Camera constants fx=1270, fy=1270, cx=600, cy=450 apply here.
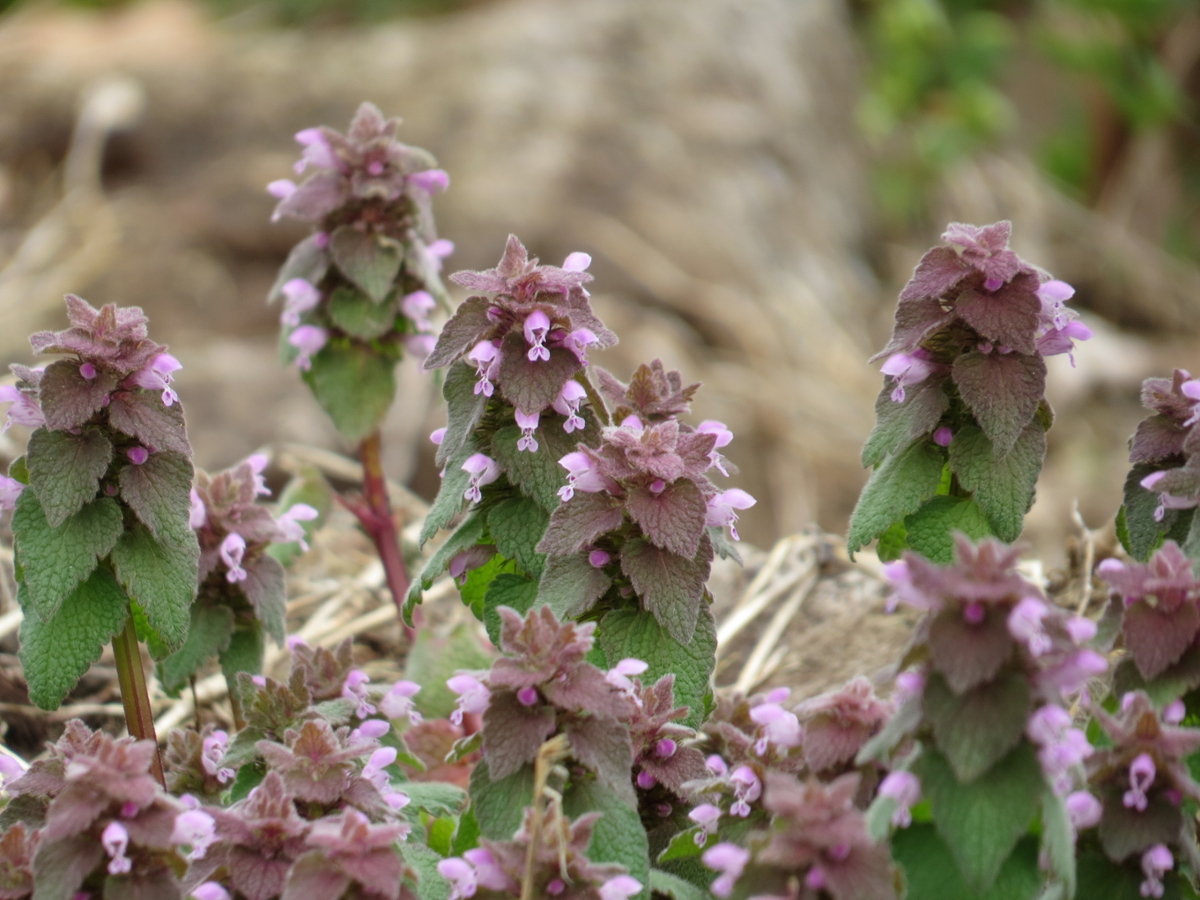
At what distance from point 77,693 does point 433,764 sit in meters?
0.89

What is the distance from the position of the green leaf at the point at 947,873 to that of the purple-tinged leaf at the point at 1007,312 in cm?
60

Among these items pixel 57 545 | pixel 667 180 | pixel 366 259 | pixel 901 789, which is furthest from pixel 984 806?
pixel 667 180

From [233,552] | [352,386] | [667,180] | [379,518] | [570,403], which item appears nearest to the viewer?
[570,403]

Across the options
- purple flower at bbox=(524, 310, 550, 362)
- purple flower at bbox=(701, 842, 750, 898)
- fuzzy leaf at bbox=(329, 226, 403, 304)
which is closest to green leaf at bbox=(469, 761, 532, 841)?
purple flower at bbox=(701, 842, 750, 898)

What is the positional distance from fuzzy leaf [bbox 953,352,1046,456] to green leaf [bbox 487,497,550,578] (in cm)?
56

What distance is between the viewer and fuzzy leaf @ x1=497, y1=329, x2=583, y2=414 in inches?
60.7

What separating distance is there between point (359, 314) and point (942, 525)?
1109 millimetres

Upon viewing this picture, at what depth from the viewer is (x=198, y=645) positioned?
190 centimetres

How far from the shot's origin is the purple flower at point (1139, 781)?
4.02 ft

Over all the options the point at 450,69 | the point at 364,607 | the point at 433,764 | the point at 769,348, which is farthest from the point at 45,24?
the point at 433,764

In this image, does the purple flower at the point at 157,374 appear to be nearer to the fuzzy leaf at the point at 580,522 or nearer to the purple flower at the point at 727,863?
the fuzzy leaf at the point at 580,522

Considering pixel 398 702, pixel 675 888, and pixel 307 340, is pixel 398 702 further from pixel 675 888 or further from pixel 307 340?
pixel 307 340

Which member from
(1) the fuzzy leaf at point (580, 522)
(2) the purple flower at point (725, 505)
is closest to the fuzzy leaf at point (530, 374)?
(1) the fuzzy leaf at point (580, 522)

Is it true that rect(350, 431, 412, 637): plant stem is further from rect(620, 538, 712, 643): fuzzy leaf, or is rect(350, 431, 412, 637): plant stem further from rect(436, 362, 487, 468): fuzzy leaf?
rect(620, 538, 712, 643): fuzzy leaf
